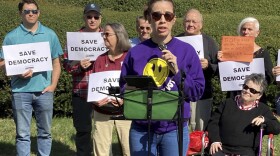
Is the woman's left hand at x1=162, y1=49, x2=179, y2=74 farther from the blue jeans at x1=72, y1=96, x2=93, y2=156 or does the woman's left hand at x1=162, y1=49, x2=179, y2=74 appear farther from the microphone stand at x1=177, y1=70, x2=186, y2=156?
the blue jeans at x1=72, y1=96, x2=93, y2=156

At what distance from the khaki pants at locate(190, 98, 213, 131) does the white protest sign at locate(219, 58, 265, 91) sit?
1.44 ft

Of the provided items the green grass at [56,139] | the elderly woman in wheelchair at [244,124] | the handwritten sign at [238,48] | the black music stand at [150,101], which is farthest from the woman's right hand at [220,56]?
the black music stand at [150,101]

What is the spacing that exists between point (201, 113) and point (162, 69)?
10.2 feet

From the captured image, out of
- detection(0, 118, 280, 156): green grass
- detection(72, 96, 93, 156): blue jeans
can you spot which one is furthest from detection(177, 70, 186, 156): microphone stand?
detection(0, 118, 280, 156): green grass

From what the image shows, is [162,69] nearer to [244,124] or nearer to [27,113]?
[244,124]

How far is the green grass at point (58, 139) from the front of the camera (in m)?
8.70

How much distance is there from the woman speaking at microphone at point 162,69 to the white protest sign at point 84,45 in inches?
105

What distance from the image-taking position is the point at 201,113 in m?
7.64

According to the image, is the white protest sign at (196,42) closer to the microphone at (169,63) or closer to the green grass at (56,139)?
the green grass at (56,139)

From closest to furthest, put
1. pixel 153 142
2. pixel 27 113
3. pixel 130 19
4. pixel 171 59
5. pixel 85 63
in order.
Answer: pixel 171 59 < pixel 153 142 < pixel 27 113 < pixel 85 63 < pixel 130 19

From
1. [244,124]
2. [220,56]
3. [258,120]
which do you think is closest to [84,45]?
[220,56]

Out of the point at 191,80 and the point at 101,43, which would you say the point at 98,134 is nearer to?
the point at 101,43

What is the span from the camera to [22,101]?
23.5 ft

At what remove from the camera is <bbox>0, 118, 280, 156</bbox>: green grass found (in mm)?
8703
